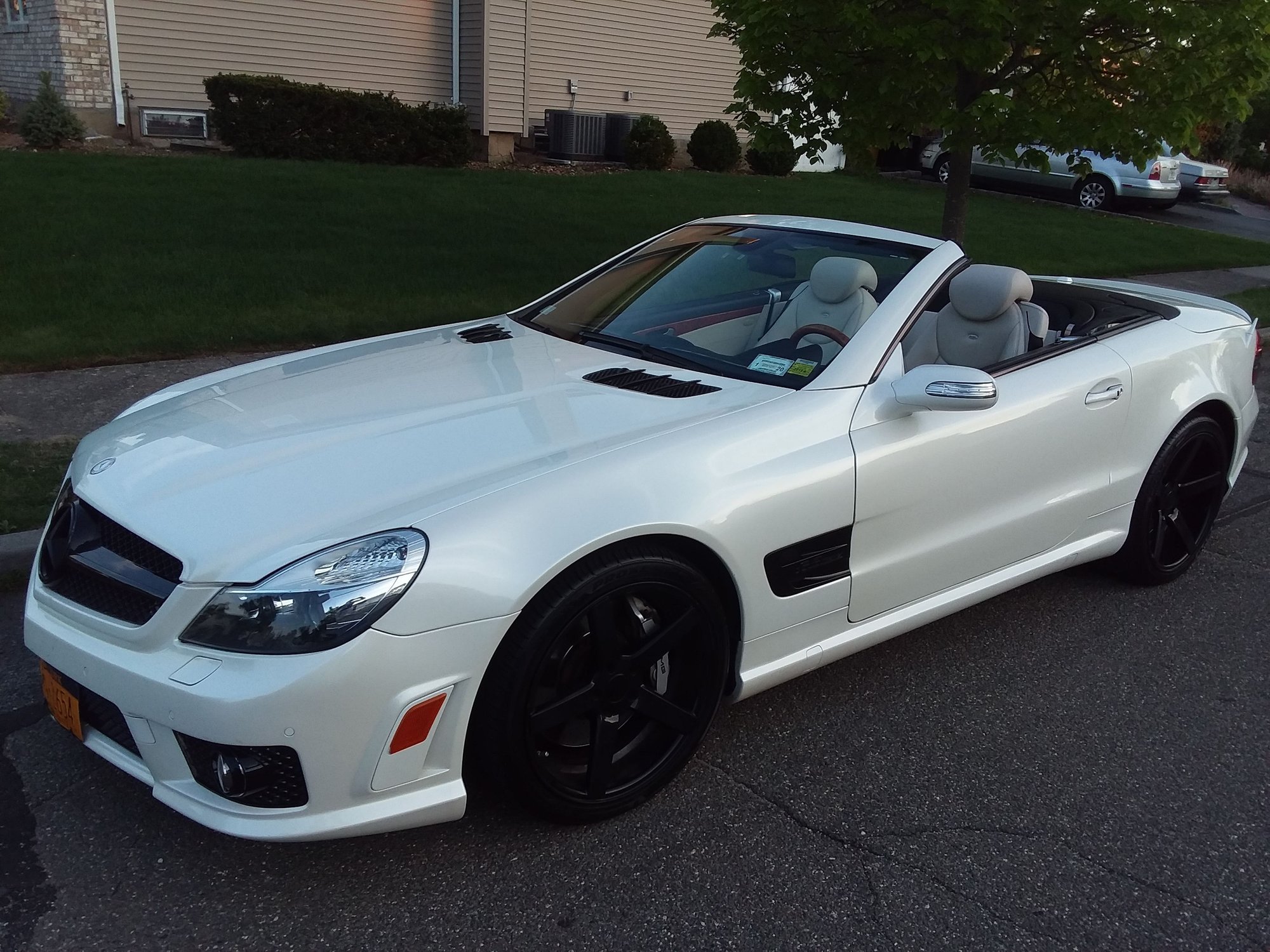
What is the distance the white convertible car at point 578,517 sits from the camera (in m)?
2.47

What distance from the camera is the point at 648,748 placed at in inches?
120

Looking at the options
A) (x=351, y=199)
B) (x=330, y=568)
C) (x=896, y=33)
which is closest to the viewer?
(x=330, y=568)

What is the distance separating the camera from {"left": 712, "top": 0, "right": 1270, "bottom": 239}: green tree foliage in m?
6.49

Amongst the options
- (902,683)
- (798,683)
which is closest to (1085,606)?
(902,683)

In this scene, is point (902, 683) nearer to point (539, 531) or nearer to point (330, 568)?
point (539, 531)

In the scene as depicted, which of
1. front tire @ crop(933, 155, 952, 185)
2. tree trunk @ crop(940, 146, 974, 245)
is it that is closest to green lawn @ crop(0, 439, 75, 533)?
tree trunk @ crop(940, 146, 974, 245)

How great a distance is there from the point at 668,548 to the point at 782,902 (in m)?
0.91

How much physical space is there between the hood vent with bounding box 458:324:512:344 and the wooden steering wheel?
1.04 m

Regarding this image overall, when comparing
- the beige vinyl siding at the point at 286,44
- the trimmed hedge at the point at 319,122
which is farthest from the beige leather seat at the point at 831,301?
the beige vinyl siding at the point at 286,44

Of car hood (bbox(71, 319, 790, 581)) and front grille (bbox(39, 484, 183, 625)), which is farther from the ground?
car hood (bbox(71, 319, 790, 581))

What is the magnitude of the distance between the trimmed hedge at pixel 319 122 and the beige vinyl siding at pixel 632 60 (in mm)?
3438

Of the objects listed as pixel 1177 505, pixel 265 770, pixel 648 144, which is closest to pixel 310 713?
pixel 265 770

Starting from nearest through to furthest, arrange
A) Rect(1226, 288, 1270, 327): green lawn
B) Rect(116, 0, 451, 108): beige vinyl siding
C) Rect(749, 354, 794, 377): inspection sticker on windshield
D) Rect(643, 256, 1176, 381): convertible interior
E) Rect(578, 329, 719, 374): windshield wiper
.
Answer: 1. Rect(749, 354, 794, 377): inspection sticker on windshield
2. Rect(578, 329, 719, 374): windshield wiper
3. Rect(643, 256, 1176, 381): convertible interior
4. Rect(1226, 288, 1270, 327): green lawn
5. Rect(116, 0, 451, 108): beige vinyl siding

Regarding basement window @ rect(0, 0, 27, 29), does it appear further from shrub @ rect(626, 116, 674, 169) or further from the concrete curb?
the concrete curb
